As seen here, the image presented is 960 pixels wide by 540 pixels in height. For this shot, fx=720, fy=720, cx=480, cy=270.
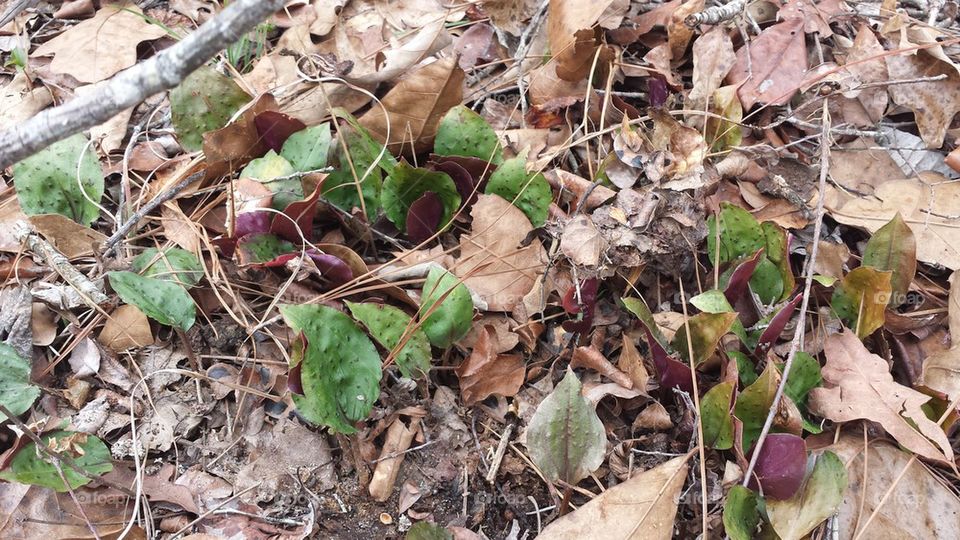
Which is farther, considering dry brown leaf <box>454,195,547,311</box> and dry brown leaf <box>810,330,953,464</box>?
dry brown leaf <box>454,195,547,311</box>

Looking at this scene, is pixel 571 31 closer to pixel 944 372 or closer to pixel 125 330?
pixel 944 372

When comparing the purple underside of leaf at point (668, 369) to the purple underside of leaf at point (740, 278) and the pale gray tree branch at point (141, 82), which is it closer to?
the purple underside of leaf at point (740, 278)

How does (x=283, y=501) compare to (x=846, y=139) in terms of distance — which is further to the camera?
(x=846, y=139)

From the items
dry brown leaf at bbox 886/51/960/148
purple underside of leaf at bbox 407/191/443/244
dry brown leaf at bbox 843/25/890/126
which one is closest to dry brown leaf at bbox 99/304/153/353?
purple underside of leaf at bbox 407/191/443/244

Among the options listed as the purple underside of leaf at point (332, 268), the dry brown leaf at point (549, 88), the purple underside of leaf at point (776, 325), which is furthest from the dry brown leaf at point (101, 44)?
the purple underside of leaf at point (776, 325)

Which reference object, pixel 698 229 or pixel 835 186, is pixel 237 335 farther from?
pixel 835 186

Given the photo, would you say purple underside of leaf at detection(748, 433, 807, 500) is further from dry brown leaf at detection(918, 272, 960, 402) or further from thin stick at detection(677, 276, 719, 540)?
dry brown leaf at detection(918, 272, 960, 402)

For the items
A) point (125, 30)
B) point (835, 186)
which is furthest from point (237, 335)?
point (835, 186)
